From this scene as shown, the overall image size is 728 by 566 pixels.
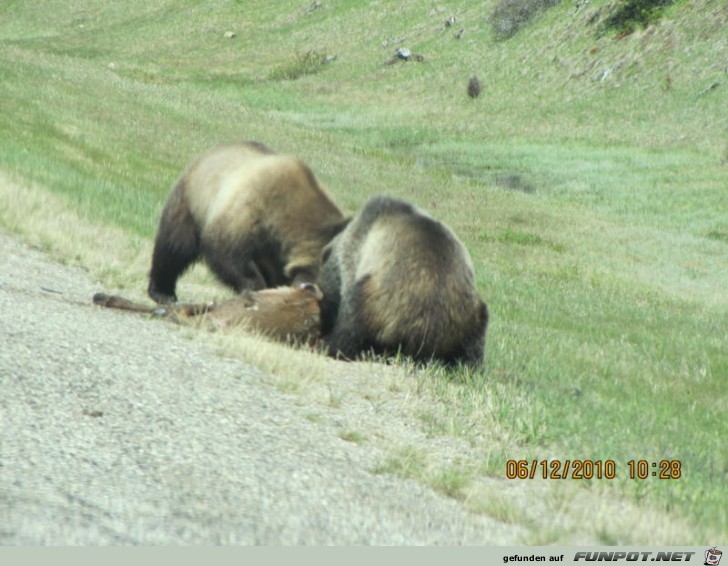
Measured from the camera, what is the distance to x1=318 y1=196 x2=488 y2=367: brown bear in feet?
27.0

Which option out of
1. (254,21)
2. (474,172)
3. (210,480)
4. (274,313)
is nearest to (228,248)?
(274,313)

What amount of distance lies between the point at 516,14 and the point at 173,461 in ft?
162

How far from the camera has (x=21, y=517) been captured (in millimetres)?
4020

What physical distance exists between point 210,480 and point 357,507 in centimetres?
68

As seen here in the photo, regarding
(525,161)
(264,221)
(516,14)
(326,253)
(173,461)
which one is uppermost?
(516,14)

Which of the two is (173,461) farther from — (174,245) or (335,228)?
(174,245)

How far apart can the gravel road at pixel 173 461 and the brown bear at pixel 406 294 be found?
1325mm

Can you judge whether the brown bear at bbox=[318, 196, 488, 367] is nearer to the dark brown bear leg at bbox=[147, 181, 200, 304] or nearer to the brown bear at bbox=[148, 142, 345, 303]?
the brown bear at bbox=[148, 142, 345, 303]

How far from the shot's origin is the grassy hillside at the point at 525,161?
8.23 metres

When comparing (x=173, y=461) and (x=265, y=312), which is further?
(x=265, y=312)

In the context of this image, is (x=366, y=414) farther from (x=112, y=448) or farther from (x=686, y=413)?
(x=686, y=413)

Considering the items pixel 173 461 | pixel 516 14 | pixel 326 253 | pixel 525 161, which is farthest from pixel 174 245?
pixel 516 14

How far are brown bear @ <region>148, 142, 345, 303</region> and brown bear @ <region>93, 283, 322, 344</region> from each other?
1.49ft

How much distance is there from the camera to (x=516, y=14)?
5169 cm
